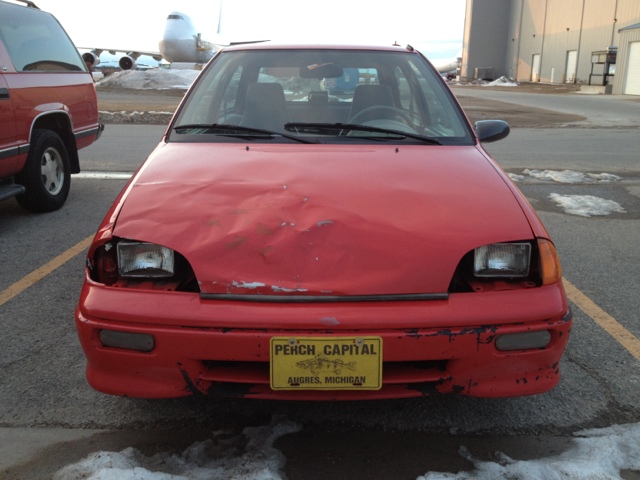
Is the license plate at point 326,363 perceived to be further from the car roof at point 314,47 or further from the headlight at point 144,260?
the car roof at point 314,47

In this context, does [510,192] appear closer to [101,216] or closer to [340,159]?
[340,159]

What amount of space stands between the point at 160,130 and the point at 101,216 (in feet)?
24.2

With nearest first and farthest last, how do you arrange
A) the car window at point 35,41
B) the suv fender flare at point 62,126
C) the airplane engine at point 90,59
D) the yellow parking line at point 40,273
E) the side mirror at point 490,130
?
the side mirror at point 490,130 → the yellow parking line at point 40,273 → the car window at point 35,41 → the suv fender flare at point 62,126 → the airplane engine at point 90,59

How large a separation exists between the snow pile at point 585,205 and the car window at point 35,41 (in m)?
4.94

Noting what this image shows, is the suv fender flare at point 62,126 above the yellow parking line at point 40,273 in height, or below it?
above

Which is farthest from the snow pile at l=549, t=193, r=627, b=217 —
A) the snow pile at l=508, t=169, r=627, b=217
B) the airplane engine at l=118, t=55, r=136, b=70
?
the airplane engine at l=118, t=55, r=136, b=70

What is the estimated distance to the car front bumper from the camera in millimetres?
1979

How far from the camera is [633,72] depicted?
31312mm

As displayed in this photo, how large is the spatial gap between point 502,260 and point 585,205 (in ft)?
14.0

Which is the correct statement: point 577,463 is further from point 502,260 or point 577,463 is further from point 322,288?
point 322,288

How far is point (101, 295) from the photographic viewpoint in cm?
213

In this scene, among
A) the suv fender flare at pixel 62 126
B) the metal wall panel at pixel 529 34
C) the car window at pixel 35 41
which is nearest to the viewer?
the car window at pixel 35 41

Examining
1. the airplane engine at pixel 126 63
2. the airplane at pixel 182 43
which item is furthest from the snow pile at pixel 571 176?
the airplane at pixel 182 43

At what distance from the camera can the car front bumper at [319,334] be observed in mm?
1979
